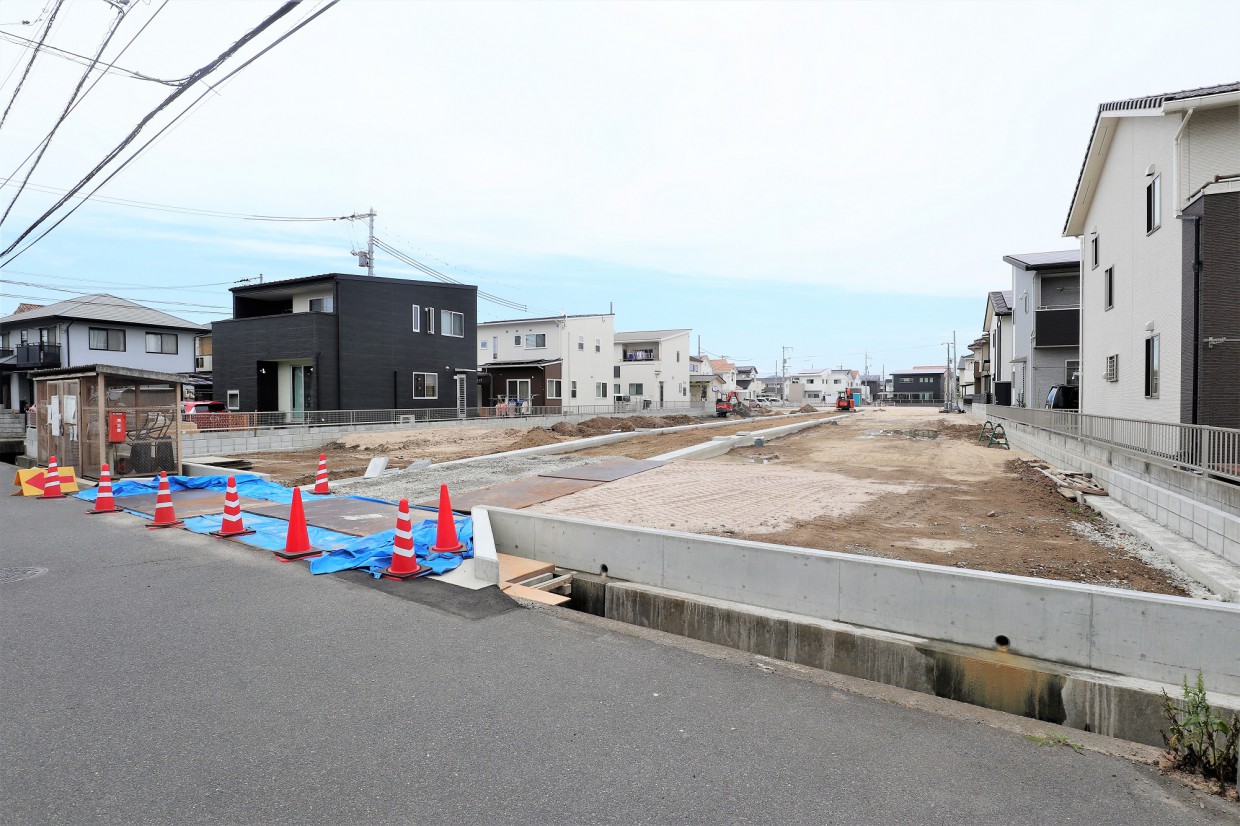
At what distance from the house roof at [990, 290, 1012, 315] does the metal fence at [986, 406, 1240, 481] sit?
25013mm

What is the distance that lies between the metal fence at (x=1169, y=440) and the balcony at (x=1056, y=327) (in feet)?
37.4

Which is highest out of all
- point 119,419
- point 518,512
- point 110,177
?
point 110,177

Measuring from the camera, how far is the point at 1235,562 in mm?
6445

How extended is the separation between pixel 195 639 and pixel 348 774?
268 centimetres

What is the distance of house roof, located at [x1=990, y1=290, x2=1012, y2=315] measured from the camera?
36997 mm

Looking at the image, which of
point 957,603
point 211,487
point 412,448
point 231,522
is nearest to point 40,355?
point 412,448

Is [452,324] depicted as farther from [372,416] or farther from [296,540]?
[296,540]

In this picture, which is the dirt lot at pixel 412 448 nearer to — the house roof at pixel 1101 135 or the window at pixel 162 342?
the house roof at pixel 1101 135

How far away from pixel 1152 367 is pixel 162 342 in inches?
1729

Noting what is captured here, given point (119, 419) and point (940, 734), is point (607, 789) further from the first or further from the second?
point (119, 419)

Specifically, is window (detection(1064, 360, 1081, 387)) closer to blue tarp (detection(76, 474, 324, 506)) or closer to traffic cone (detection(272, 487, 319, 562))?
blue tarp (detection(76, 474, 324, 506))

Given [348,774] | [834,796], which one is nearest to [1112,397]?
[834,796]

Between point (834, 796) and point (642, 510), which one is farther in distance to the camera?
point (642, 510)

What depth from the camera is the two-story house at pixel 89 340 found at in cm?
3397
